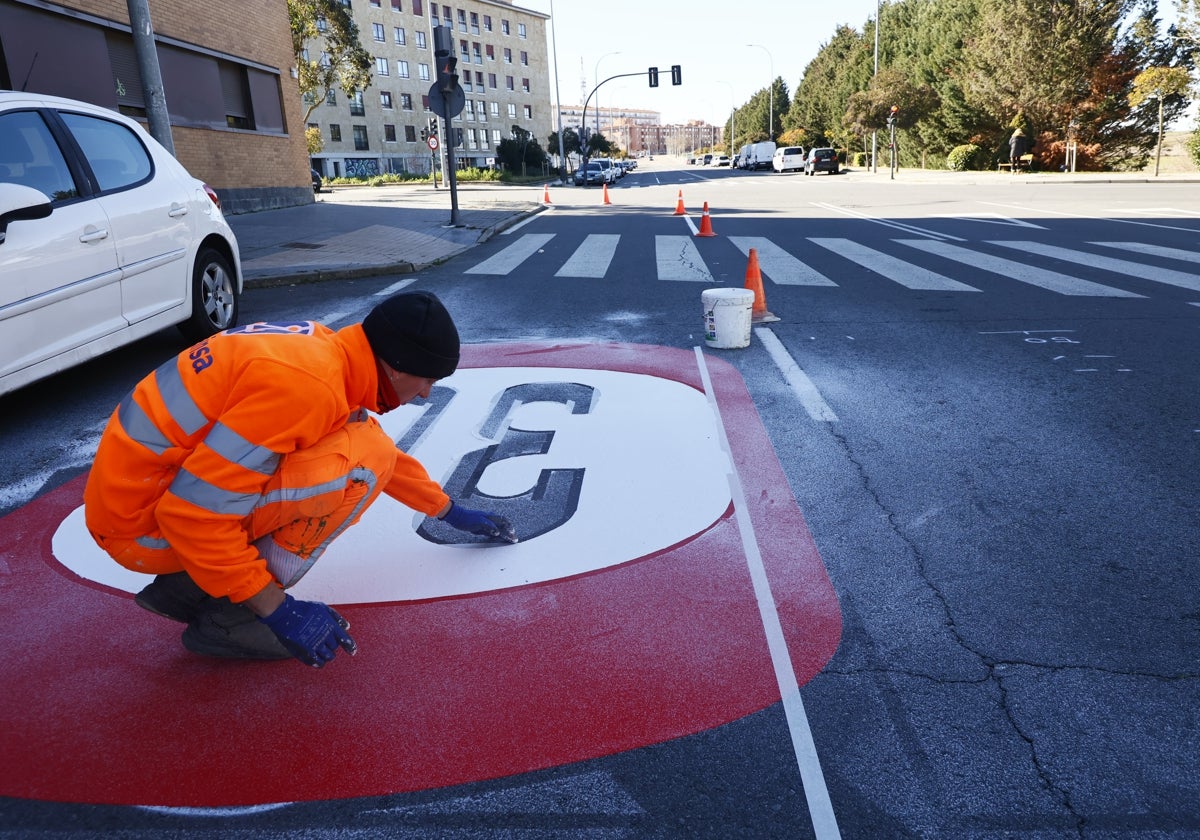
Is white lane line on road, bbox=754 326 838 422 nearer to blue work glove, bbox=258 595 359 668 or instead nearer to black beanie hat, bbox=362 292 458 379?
black beanie hat, bbox=362 292 458 379

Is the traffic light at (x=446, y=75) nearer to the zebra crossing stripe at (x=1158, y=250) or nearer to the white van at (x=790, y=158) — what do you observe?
the zebra crossing stripe at (x=1158, y=250)

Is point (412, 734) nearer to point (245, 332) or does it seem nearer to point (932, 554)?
point (245, 332)

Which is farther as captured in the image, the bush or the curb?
the bush

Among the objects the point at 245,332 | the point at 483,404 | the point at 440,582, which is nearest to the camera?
the point at 245,332

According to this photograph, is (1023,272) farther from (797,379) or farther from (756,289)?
(797,379)

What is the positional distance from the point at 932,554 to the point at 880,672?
0.90 metres

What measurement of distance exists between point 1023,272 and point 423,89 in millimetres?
78654

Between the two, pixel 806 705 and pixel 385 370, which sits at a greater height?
pixel 385 370

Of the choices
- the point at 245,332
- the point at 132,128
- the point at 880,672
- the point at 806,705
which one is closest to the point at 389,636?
the point at 245,332

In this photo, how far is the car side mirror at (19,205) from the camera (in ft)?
13.8

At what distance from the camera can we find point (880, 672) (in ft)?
8.45

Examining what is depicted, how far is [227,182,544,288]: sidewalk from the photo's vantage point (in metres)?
10.9

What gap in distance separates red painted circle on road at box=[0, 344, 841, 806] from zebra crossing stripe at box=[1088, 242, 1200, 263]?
10.1 metres

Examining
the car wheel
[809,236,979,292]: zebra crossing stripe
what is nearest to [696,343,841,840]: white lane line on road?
the car wheel
